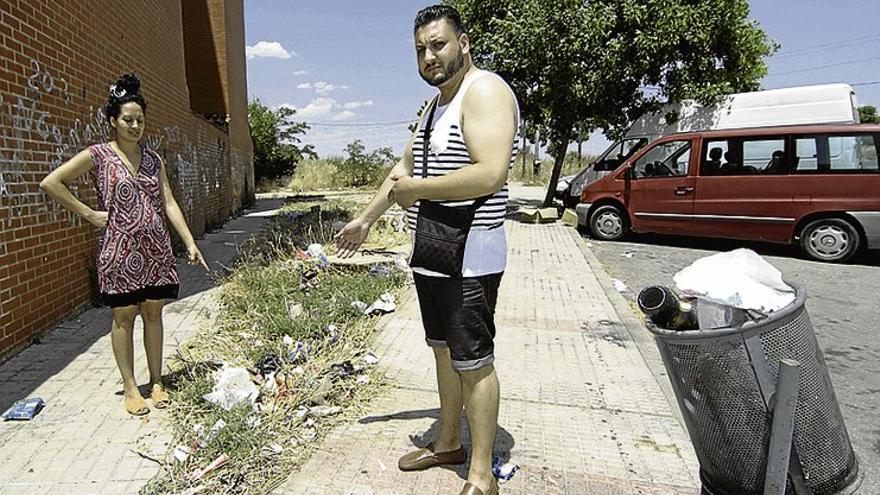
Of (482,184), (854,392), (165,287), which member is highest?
(482,184)

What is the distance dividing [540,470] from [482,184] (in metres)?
1.53

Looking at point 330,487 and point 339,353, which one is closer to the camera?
point 330,487

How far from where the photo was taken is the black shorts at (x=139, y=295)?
3217 mm

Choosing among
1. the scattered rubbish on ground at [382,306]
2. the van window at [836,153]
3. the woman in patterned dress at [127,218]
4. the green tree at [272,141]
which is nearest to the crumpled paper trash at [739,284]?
the woman in patterned dress at [127,218]

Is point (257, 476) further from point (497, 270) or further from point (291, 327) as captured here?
point (291, 327)

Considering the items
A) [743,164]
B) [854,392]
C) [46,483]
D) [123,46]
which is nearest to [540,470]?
[46,483]

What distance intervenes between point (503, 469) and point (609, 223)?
8.99 metres

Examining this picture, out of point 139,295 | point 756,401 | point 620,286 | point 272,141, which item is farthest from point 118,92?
point 272,141

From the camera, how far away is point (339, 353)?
4.18 meters

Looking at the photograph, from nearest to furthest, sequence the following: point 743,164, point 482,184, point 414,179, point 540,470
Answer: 1. point 482,184
2. point 414,179
3. point 540,470
4. point 743,164

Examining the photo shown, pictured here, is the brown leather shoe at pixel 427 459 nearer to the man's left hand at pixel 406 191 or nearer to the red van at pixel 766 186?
the man's left hand at pixel 406 191

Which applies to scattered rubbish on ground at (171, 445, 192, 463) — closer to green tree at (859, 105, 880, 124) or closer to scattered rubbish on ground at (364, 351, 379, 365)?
scattered rubbish on ground at (364, 351, 379, 365)

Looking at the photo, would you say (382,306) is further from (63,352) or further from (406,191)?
(406,191)

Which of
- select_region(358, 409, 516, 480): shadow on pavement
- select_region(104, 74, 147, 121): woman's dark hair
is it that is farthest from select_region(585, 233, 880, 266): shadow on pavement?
select_region(104, 74, 147, 121): woman's dark hair
